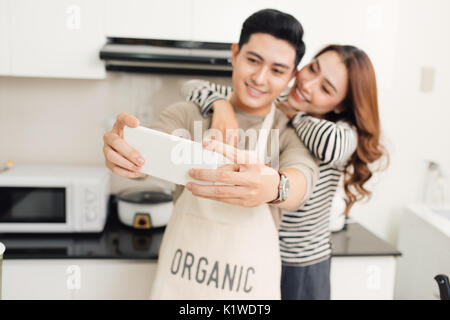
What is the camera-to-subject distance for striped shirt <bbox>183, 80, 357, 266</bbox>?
33.9 inches

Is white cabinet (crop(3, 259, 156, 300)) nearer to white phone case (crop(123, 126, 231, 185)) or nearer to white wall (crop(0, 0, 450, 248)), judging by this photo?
white wall (crop(0, 0, 450, 248))

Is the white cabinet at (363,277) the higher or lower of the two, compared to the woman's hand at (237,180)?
lower

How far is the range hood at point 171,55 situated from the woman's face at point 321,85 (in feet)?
1.26

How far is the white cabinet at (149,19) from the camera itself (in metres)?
1.31

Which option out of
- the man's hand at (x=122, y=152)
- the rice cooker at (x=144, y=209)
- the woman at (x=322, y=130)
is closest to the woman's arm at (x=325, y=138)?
the woman at (x=322, y=130)

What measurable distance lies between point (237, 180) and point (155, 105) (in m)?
1.14

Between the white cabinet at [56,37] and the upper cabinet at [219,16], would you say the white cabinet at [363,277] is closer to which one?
the upper cabinet at [219,16]

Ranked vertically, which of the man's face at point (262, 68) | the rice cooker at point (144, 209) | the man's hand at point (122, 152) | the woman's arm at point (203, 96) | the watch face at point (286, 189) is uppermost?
the man's face at point (262, 68)

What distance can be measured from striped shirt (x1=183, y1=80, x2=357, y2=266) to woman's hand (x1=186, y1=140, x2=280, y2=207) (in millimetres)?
231

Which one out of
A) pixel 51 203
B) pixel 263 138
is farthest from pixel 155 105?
pixel 263 138

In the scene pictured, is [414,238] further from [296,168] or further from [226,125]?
[226,125]

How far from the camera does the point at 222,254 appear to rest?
777mm

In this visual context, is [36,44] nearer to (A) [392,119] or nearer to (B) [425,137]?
(A) [392,119]
